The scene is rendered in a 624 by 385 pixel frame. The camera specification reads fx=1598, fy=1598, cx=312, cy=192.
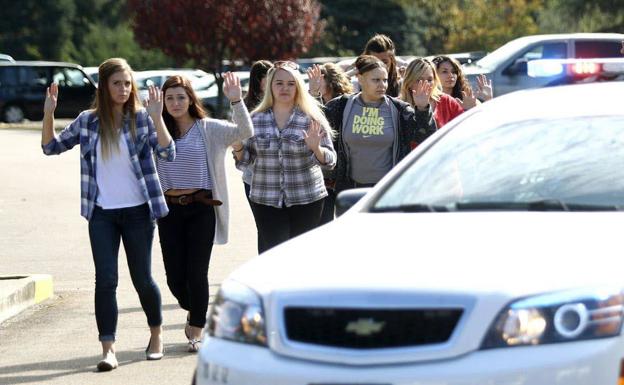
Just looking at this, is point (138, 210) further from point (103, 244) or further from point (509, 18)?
point (509, 18)

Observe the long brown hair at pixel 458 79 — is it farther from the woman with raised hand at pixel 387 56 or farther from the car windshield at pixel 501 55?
the car windshield at pixel 501 55

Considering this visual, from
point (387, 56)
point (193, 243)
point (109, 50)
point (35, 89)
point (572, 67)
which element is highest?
point (572, 67)

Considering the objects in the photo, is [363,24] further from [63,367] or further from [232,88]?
[63,367]

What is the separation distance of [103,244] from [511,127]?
120 inches

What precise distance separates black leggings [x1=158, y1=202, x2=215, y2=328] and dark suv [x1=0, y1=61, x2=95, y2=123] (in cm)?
3179

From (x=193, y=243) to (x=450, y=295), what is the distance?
15.1ft

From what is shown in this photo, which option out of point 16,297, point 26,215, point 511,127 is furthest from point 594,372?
point 26,215

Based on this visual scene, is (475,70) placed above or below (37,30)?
above

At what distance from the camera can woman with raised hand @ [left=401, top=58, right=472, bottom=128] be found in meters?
10.8

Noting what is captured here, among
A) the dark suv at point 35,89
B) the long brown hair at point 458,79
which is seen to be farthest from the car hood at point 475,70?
the dark suv at point 35,89

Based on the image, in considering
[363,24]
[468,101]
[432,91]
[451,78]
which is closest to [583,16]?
[363,24]

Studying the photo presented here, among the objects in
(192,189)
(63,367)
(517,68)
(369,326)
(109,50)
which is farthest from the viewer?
(109,50)

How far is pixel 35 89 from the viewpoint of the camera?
41.0m

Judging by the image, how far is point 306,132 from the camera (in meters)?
9.49
